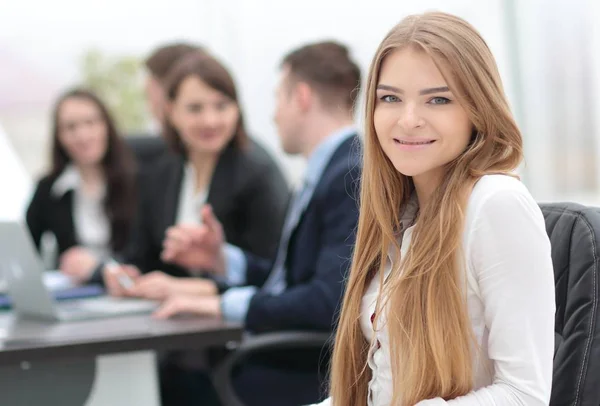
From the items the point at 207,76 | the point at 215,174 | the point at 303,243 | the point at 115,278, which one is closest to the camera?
the point at 303,243

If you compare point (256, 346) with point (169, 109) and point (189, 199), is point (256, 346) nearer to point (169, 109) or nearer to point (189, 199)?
point (189, 199)

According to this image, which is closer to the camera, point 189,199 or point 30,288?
point 30,288

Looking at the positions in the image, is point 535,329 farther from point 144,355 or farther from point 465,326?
point 144,355

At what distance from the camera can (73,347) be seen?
1992 millimetres

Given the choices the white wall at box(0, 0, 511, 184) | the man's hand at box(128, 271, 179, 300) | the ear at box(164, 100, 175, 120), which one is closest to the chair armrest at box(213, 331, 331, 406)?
the man's hand at box(128, 271, 179, 300)

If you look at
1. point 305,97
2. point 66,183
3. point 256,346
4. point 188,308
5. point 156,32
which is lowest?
point 256,346

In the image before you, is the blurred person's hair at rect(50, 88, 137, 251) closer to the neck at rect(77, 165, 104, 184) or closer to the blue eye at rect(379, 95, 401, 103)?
the neck at rect(77, 165, 104, 184)

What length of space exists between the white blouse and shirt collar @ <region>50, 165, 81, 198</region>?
2.98 metres

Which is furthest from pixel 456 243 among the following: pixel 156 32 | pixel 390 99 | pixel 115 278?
pixel 156 32

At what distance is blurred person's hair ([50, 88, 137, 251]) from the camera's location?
12.7 ft

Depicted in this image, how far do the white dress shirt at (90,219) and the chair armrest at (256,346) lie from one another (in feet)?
5.39

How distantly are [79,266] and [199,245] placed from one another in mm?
710

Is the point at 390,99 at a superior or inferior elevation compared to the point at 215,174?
superior

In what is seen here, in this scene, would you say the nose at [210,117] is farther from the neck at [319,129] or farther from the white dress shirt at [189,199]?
the neck at [319,129]
